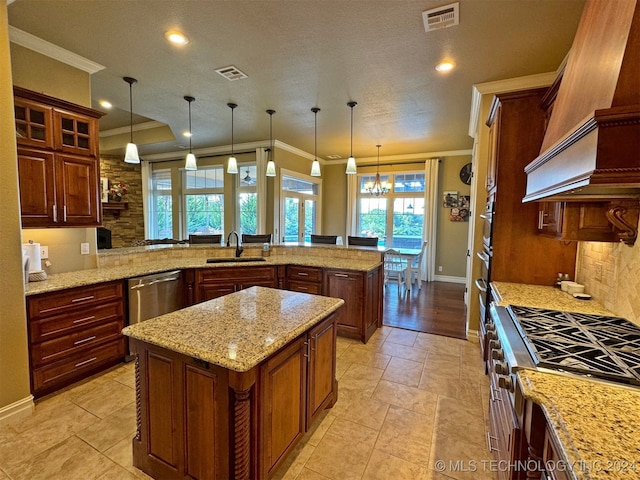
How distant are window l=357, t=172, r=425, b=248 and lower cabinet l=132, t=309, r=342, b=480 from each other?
20.0 feet

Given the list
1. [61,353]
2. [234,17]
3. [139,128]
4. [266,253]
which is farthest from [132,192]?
[234,17]

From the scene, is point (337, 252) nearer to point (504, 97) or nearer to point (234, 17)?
point (504, 97)

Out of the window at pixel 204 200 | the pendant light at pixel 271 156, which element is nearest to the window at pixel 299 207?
the pendant light at pixel 271 156

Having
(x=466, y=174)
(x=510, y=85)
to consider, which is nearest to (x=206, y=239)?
(x=510, y=85)

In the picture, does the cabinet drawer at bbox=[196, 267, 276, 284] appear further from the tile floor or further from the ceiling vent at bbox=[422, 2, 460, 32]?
the ceiling vent at bbox=[422, 2, 460, 32]

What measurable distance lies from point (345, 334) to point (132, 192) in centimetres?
663

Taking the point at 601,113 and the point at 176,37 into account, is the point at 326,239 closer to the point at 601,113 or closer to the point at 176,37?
the point at 176,37

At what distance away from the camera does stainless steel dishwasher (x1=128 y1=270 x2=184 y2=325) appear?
2.94 m

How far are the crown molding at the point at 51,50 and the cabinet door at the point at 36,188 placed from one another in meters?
0.99

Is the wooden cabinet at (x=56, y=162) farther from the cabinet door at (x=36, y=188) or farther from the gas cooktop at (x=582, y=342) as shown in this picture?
the gas cooktop at (x=582, y=342)

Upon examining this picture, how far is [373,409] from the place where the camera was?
2.27 metres

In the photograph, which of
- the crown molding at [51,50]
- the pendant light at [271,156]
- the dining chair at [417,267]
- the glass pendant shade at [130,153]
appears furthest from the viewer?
the dining chair at [417,267]

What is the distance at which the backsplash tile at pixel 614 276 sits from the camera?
1.61m

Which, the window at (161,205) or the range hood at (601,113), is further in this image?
the window at (161,205)
